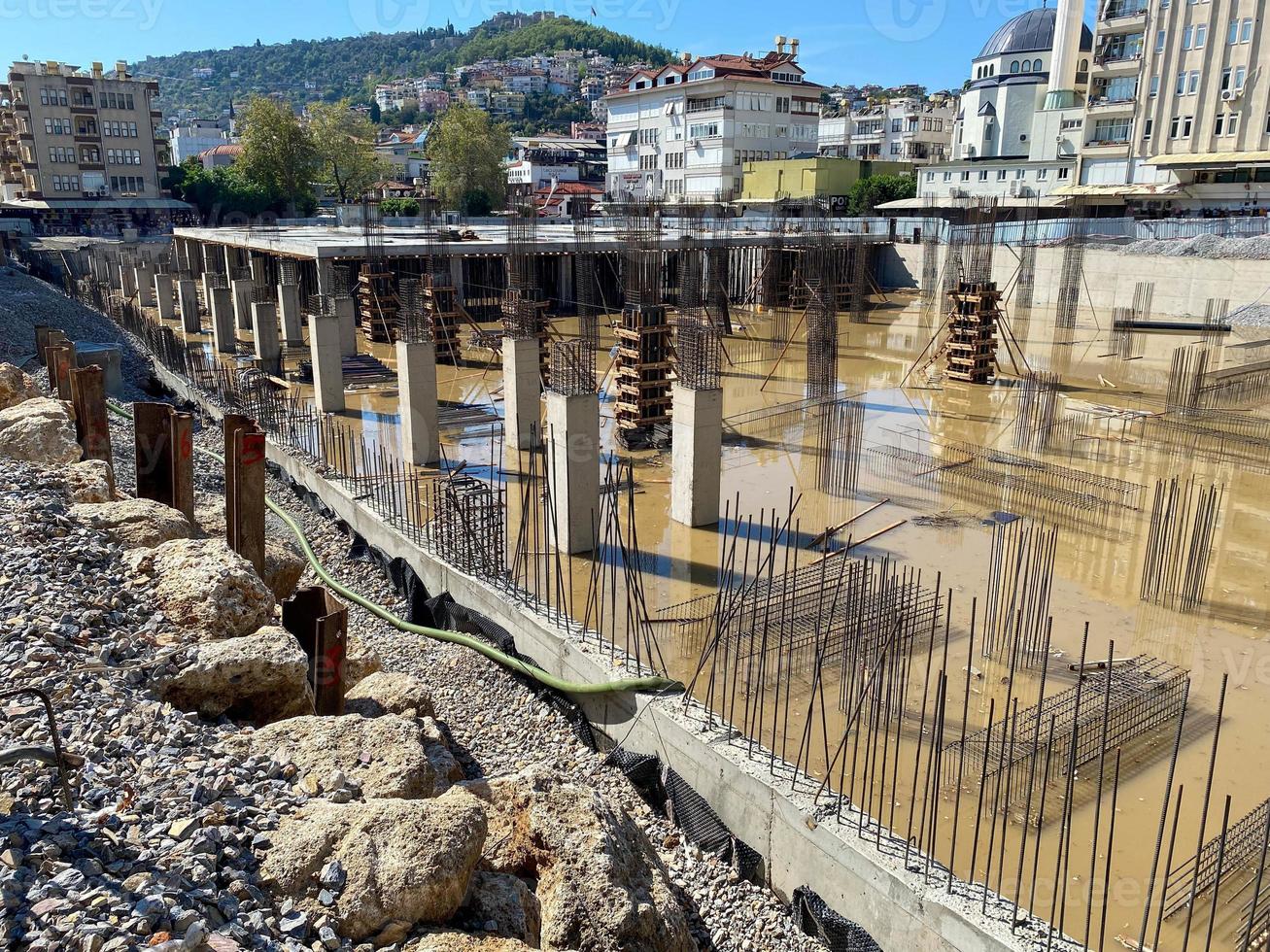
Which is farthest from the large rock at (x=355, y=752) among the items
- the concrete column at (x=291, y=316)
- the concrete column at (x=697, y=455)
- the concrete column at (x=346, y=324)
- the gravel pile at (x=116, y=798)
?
the concrete column at (x=291, y=316)

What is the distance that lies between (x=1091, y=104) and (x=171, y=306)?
37.4 metres

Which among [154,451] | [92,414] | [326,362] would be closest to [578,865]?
[154,451]

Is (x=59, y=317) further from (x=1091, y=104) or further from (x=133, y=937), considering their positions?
(x=1091, y=104)

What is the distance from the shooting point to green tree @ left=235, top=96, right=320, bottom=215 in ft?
182

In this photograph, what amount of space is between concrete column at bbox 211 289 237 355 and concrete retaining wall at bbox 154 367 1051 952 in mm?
19717

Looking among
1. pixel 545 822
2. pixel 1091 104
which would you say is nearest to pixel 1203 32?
pixel 1091 104

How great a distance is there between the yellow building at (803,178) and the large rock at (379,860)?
4700 cm

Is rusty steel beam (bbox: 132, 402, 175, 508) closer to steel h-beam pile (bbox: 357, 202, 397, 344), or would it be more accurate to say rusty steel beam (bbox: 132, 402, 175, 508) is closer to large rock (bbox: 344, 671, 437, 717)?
large rock (bbox: 344, 671, 437, 717)

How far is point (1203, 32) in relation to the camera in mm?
34312

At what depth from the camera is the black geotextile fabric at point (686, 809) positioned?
6.13 m

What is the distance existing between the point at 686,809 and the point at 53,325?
23643 mm

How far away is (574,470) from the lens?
10.8 meters

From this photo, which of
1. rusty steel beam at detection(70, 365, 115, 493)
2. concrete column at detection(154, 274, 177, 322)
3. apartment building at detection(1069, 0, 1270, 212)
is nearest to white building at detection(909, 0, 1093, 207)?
apartment building at detection(1069, 0, 1270, 212)

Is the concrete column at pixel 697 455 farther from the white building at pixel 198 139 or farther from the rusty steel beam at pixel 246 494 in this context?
the white building at pixel 198 139
